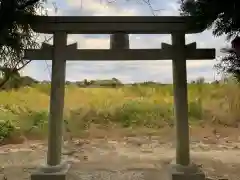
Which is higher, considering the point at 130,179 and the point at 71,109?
the point at 71,109

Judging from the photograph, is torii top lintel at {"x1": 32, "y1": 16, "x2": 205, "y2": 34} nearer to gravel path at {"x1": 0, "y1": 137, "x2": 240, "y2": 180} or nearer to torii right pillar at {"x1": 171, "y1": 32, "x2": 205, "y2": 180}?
torii right pillar at {"x1": 171, "y1": 32, "x2": 205, "y2": 180}

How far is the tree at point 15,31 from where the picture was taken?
2.92m

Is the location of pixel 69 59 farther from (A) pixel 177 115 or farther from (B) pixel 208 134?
(B) pixel 208 134

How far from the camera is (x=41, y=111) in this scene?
7641 mm

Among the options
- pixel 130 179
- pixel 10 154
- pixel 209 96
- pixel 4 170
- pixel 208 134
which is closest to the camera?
pixel 130 179

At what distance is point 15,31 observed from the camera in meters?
3.24

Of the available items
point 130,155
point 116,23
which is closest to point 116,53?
point 116,23

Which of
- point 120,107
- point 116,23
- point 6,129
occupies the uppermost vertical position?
point 116,23

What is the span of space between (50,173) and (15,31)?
1.56 meters

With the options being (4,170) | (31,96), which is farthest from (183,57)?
(31,96)

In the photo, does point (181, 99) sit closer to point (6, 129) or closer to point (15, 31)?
point (15, 31)

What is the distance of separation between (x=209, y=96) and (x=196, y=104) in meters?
0.42

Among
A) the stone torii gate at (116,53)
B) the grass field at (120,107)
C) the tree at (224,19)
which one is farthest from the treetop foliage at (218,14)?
the grass field at (120,107)

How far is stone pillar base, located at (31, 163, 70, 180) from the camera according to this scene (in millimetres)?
3771
